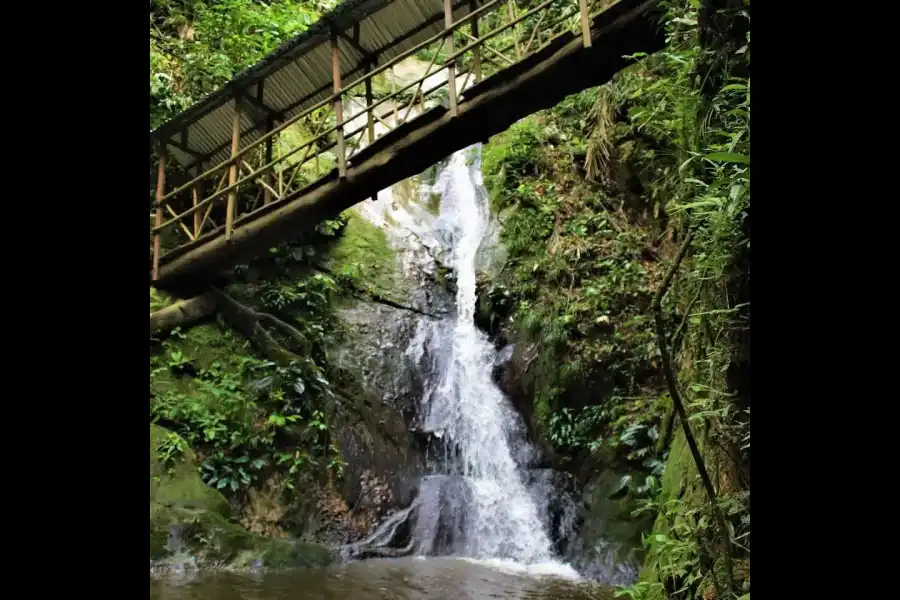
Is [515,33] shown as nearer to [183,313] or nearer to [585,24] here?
[585,24]

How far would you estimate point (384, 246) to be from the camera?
12.3 metres

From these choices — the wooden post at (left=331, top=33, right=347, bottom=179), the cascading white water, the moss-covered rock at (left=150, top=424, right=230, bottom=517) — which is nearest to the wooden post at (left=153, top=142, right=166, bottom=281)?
the moss-covered rock at (left=150, top=424, right=230, bottom=517)

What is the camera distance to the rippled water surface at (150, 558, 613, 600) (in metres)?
5.91

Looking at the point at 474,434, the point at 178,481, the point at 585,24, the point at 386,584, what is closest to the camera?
the point at 386,584

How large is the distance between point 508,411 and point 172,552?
4.89m

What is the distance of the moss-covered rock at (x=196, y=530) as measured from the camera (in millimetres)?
6676

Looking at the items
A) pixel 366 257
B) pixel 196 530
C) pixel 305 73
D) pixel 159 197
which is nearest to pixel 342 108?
pixel 305 73

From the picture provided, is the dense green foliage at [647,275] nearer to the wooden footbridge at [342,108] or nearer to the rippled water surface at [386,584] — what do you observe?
the wooden footbridge at [342,108]

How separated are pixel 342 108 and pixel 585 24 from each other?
3.62 metres

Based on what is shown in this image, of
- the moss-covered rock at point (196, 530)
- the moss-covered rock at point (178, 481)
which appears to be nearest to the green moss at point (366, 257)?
the moss-covered rock at point (178, 481)

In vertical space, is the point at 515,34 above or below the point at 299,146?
above

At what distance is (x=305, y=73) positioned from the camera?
9.09 metres

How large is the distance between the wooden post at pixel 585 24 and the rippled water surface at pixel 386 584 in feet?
18.3
